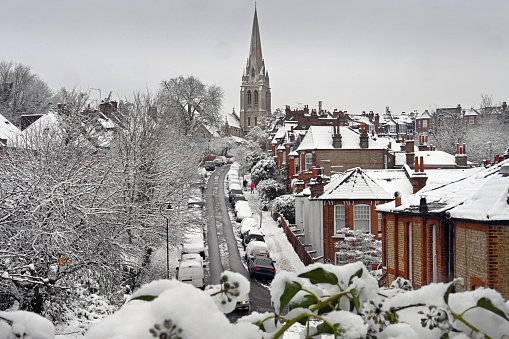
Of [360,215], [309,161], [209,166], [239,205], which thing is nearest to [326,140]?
[309,161]

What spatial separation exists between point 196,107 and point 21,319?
247 ft

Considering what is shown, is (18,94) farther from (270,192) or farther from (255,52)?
(255,52)

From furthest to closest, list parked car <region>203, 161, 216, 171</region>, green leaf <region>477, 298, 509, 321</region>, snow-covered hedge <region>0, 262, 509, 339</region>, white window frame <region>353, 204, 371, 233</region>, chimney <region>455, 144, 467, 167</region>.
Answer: parked car <region>203, 161, 216, 171</region>, chimney <region>455, 144, 467, 167</region>, white window frame <region>353, 204, 371, 233</region>, green leaf <region>477, 298, 509, 321</region>, snow-covered hedge <region>0, 262, 509, 339</region>

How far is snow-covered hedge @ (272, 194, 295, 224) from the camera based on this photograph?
45344 millimetres

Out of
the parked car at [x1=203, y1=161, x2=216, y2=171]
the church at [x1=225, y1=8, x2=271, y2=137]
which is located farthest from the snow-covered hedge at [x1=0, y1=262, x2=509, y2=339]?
the church at [x1=225, y1=8, x2=271, y2=137]

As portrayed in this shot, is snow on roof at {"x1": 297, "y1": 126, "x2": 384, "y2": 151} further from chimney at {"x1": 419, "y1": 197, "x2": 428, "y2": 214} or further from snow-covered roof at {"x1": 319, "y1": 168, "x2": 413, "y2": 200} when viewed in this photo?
chimney at {"x1": 419, "y1": 197, "x2": 428, "y2": 214}

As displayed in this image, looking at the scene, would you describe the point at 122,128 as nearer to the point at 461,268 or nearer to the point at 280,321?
the point at 461,268

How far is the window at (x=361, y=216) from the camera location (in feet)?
93.2

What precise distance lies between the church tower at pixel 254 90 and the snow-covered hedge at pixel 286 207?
83.5 meters

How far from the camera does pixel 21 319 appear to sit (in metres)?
1.66

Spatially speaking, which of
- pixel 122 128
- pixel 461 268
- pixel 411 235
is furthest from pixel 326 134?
pixel 461 268

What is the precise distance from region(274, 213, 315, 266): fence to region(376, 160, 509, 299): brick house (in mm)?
11013

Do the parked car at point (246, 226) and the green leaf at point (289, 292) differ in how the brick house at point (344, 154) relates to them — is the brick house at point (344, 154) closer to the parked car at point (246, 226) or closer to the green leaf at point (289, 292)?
the parked car at point (246, 226)

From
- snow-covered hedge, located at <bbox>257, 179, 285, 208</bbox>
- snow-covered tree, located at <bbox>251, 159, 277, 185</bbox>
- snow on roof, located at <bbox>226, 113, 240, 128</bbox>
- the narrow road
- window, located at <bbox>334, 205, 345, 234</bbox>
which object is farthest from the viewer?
snow on roof, located at <bbox>226, 113, 240, 128</bbox>
